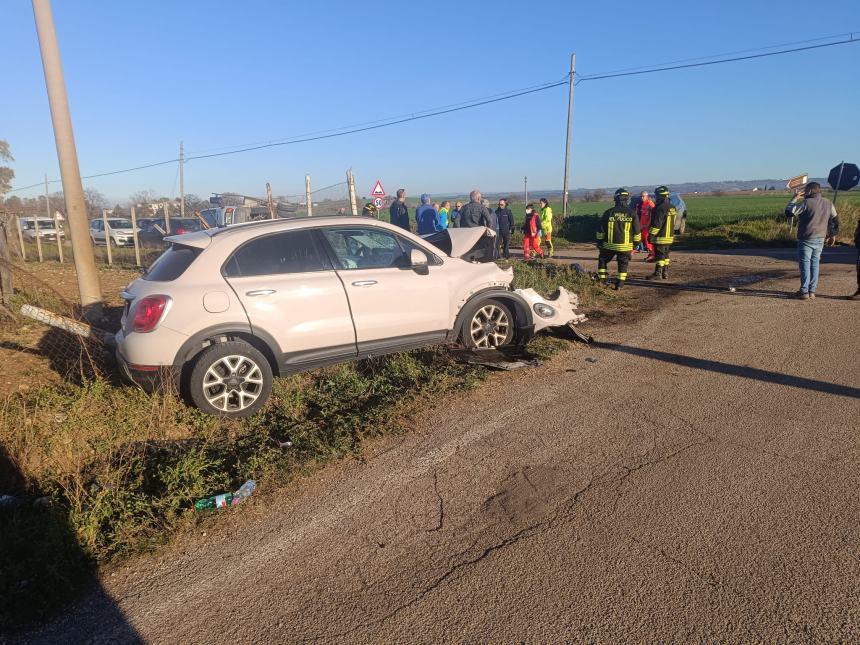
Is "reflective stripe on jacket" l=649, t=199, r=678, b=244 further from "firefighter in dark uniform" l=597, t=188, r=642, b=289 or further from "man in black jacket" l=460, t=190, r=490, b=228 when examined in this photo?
"man in black jacket" l=460, t=190, r=490, b=228

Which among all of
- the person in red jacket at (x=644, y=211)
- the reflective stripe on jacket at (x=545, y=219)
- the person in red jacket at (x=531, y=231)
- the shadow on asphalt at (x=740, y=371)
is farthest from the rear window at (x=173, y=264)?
the reflective stripe on jacket at (x=545, y=219)

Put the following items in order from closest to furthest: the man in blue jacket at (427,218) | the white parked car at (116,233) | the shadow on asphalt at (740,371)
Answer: the shadow on asphalt at (740,371)
the man in blue jacket at (427,218)
the white parked car at (116,233)

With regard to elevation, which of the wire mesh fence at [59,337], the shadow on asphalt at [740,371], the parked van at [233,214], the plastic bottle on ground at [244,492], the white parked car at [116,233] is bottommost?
the white parked car at [116,233]

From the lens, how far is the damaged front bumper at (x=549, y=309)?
6.74m

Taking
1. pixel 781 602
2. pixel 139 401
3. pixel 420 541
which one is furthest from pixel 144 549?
pixel 781 602

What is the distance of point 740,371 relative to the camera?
581 centimetres

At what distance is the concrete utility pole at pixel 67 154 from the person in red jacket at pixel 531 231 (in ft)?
36.5

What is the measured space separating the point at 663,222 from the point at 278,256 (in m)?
8.51

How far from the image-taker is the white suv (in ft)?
15.7

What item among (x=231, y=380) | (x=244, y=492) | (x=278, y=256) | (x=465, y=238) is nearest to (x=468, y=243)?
(x=465, y=238)

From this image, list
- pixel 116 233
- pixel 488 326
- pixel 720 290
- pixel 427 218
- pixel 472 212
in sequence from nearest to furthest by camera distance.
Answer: pixel 488 326 < pixel 720 290 < pixel 472 212 < pixel 427 218 < pixel 116 233

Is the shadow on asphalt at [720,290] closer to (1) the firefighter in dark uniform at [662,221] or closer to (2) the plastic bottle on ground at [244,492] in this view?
(1) the firefighter in dark uniform at [662,221]

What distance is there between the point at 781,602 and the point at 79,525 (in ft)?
11.6

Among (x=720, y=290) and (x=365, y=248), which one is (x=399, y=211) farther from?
(x=365, y=248)
